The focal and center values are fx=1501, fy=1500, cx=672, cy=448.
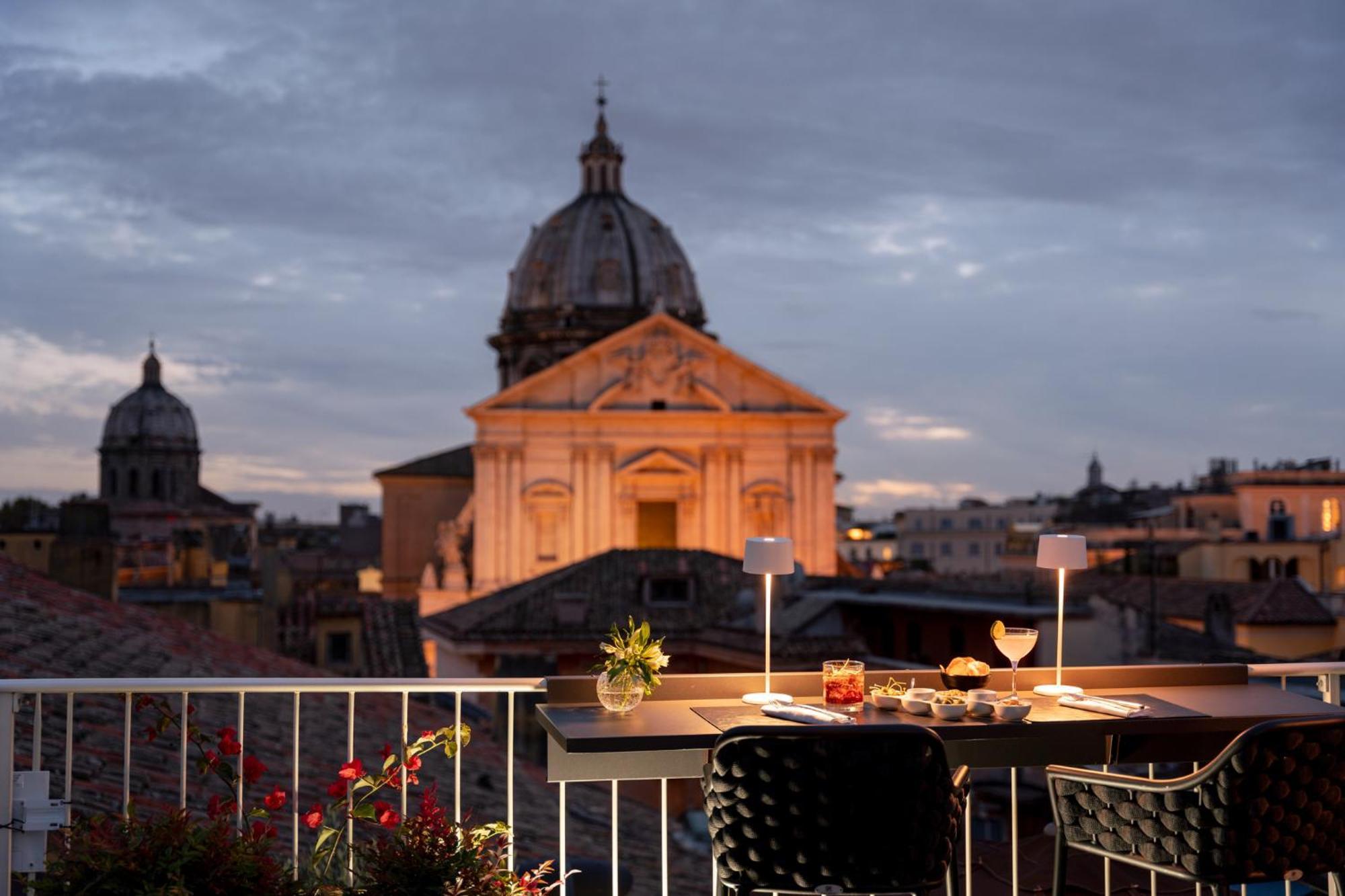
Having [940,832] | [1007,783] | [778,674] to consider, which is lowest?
[1007,783]

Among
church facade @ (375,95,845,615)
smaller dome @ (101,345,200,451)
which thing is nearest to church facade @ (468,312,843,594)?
church facade @ (375,95,845,615)

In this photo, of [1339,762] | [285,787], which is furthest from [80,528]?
[1339,762]

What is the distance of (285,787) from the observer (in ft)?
32.0

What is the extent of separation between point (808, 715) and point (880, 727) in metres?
0.53

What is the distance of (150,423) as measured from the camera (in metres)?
102

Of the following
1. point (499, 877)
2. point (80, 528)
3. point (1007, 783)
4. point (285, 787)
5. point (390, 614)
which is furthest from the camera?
point (390, 614)

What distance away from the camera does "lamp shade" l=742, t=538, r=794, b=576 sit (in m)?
4.84

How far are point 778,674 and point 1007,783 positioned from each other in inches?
679

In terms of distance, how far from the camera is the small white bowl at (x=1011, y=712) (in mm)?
4387

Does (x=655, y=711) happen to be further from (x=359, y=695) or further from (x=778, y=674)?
(x=359, y=695)

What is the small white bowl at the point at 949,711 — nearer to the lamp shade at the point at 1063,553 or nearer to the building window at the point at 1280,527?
the lamp shade at the point at 1063,553

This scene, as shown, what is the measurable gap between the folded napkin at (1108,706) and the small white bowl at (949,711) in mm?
455

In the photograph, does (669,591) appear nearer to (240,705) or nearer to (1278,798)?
(240,705)

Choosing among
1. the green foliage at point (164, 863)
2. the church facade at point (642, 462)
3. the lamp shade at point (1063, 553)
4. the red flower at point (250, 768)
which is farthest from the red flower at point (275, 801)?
the church facade at point (642, 462)
